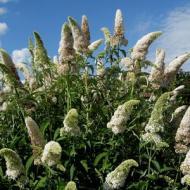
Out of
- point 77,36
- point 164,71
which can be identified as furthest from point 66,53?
point 164,71

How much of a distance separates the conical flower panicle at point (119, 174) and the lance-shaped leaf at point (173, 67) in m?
2.26

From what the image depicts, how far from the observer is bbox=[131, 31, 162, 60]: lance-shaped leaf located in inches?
279

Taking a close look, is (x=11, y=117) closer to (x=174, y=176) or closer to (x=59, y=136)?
(x=59, y=136)

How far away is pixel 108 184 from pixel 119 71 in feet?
7.09

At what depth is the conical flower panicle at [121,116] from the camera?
5.69 meters

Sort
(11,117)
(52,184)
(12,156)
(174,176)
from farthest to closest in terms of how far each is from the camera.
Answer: (11,117)
(174,176)
(52,184)
(12,156)

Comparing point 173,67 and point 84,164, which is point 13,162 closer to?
point 84,164

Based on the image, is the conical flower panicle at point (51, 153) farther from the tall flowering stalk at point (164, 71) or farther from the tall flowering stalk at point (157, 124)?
the tall flowering stalk at point (164, 71)

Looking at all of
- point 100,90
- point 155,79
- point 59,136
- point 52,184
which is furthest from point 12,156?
point 155,79

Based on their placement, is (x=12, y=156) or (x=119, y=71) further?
(x=119, y=71)

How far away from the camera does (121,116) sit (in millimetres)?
5762

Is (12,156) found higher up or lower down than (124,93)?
lower down

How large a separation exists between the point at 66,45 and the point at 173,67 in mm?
1423

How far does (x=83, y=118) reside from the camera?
6816mm
